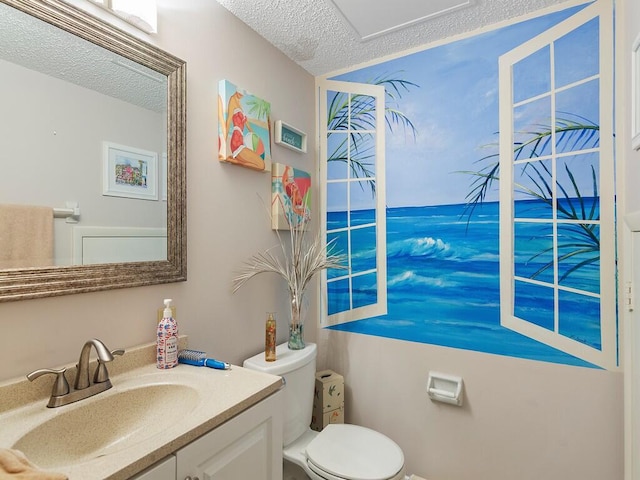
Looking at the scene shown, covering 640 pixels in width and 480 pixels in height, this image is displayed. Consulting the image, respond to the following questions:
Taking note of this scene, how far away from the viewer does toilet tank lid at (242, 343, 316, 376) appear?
1489mm

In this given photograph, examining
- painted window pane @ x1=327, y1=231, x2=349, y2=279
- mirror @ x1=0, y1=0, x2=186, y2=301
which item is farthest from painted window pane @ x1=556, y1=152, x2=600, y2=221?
mirror @ x1=0, y1=0, x2=186, y2=301

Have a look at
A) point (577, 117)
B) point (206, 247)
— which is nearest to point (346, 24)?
point (577, 117)

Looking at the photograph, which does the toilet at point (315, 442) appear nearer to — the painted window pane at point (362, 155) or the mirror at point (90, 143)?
the mirror at point (90, 143)

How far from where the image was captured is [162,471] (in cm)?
77

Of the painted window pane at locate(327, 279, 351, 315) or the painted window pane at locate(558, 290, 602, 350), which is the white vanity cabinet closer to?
the painted window pane at locate(327, 279, 351, 315)

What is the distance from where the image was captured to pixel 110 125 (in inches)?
45.3

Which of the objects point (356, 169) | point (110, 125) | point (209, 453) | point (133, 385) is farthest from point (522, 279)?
point (110, 125)

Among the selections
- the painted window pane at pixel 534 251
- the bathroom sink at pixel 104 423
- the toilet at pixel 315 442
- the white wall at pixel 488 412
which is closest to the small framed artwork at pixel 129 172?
the bathroom sink at pixel 104 423

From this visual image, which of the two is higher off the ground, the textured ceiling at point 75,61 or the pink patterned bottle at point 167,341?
the textured ceiling at point 75,61

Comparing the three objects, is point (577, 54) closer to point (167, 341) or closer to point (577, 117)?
point (577, 117)

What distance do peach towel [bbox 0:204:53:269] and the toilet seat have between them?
1233 mm

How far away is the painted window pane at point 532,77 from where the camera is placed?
5.07 ft

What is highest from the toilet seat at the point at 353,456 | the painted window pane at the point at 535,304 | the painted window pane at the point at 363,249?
the painted window pane at the point at 363,249

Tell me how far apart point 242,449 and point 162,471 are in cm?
28
